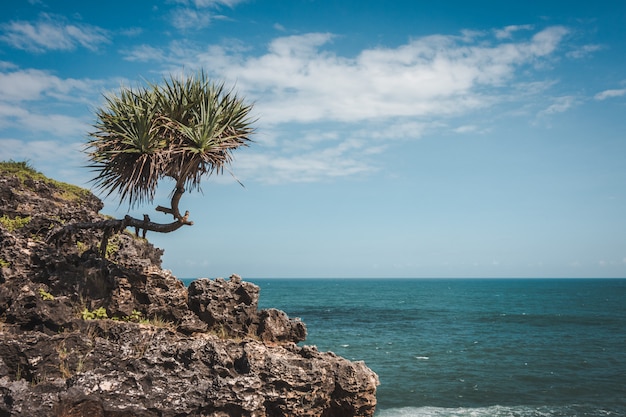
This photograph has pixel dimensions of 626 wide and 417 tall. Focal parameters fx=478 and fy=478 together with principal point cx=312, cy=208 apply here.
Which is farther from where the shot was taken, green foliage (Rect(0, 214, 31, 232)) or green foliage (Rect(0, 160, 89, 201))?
green foliage (Rect(0, 160, 89, 201))

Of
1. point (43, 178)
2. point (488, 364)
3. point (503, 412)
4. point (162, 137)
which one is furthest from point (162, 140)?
point (488, 364)

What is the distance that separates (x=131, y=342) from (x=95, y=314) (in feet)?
5.15

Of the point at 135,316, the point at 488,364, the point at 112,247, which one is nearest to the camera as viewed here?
the point at 135,316

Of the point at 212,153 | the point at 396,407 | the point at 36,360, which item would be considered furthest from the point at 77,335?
the point at 396,407

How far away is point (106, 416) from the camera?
884 centimetres

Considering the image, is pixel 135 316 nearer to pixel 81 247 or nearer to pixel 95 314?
pixel 95 314

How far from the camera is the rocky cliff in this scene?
30.0 feet

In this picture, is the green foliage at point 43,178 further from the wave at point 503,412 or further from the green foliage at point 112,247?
the wave at point 503,412

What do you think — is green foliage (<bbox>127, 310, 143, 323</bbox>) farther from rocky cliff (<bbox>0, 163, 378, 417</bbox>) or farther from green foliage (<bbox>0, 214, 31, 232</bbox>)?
green foliage (<bbox>0, 214, 31, 232</bbox>)

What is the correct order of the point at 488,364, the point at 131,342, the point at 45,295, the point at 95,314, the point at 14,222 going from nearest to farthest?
the point at 131,342
the point at 45,295
the point at 95,314
the point at 14,222
the point at 488,364

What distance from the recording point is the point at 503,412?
2002 cm

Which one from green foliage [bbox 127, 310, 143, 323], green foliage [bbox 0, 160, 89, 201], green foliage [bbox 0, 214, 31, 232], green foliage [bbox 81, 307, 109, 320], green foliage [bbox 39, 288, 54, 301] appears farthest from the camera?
green foliage [bbox 0, 160, 89, 201]

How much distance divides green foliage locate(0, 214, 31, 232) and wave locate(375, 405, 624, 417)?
568 inches

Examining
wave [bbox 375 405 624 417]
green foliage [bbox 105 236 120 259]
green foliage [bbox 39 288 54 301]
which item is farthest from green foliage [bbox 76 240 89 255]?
wave [bbox 375 405 624 417]
